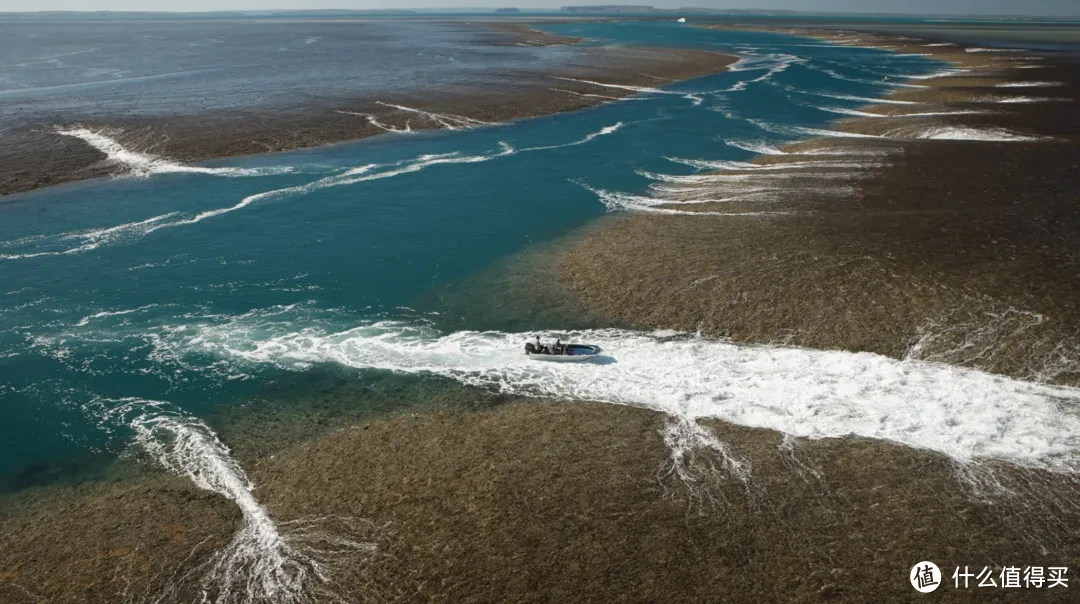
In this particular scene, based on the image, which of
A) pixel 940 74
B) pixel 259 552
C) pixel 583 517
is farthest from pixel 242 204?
pixel 940 74

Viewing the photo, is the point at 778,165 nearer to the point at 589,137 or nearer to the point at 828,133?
the point at 828,133

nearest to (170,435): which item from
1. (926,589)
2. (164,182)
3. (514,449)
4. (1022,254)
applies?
(514,449)

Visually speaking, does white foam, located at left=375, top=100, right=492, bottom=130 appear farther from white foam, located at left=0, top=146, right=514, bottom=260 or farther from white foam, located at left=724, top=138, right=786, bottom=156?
white foam, located at left=724, top=138, right=786, bottom=156

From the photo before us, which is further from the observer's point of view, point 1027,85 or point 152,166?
point 1027,85

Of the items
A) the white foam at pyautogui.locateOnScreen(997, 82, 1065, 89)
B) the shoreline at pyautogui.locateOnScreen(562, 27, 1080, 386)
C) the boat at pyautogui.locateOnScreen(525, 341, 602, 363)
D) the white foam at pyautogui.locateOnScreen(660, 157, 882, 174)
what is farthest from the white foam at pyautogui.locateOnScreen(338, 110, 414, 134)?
the white foam at pyautogui.locateOnScreen(997, 82, 1065, 89)

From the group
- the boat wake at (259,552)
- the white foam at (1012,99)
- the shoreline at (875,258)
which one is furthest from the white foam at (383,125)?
the white foam at (1012,99)

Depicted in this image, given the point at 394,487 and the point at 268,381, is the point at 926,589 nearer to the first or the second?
the point at 394,487
